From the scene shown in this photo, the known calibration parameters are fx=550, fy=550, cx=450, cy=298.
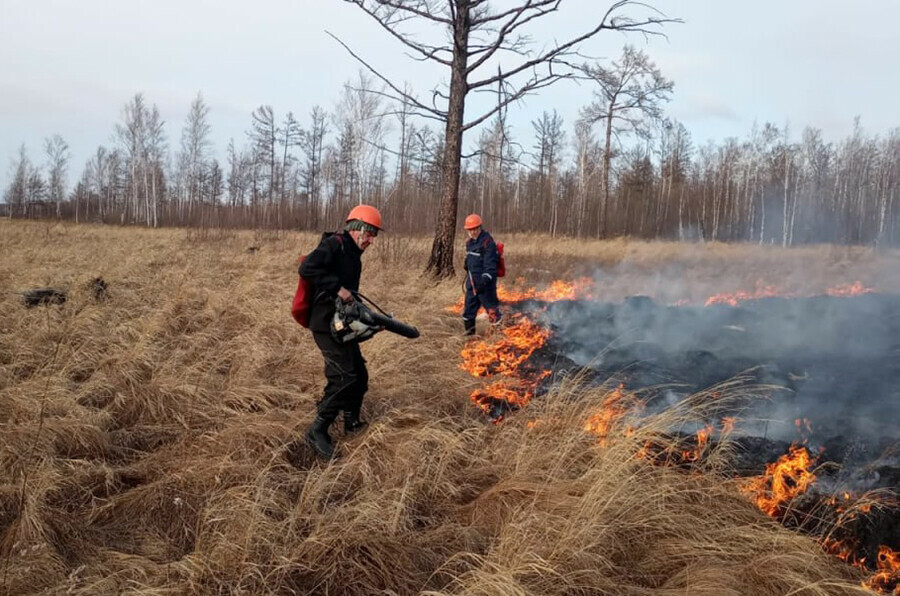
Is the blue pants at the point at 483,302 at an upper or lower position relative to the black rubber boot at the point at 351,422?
upper

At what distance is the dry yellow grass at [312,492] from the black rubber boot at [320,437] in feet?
0.31

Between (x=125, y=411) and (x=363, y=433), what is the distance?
2.09 meters

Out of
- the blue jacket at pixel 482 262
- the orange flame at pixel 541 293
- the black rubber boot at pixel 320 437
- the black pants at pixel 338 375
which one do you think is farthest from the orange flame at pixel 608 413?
the orange flame at pixel 541 293

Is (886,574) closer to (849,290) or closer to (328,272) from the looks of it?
(328,272)

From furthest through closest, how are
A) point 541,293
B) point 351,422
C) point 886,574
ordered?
point 541,293 < point 351,422 < point 886,574

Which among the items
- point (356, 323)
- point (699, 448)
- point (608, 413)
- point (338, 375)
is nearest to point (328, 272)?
point (356, 323)

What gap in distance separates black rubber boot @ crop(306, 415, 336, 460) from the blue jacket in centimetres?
386

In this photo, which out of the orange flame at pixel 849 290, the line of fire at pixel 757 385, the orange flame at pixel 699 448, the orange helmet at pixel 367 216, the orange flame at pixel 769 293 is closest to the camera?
the line of fire at pixel 757 385

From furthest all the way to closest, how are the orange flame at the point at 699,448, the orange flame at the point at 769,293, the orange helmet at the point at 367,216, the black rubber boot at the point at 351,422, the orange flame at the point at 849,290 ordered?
1. the orange flame at the point at 849,290
2. the orange flame at the point at 769,293
3. the black rubber boot at the point at 351,422
4. the orange helmet at the point at 367,216
5. the orange flame at the point at 699,448

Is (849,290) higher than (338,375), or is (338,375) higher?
(849,290)

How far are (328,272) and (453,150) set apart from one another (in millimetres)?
7051

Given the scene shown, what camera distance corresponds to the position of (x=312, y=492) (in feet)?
10.3

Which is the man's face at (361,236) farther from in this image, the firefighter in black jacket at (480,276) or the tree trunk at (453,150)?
the tree trunk at (453,150)

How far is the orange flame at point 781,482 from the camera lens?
11.2 feet
